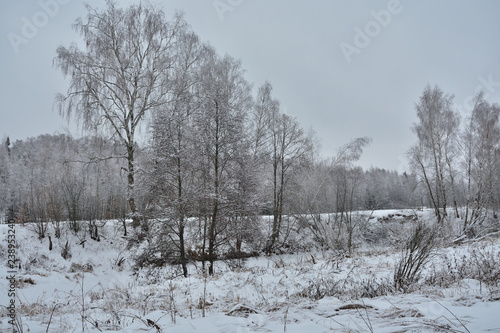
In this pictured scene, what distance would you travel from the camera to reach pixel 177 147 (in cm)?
1003

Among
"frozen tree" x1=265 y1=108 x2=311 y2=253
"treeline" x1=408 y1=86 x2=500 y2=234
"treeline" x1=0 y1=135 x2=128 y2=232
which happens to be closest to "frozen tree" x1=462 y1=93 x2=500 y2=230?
"treeline" x1=408 y1=86 x2=500 y2=234

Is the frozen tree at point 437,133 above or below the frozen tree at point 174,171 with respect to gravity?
above

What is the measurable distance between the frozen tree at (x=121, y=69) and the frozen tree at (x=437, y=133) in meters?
17.9

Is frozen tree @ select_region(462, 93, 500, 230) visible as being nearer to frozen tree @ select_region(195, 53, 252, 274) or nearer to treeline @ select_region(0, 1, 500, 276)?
treeline @ select_region(0, 1, 500, 276)

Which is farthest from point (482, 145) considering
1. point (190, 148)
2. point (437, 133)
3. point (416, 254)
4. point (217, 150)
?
point (190, 148)

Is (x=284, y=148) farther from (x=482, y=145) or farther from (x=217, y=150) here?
(x=482, y=145)

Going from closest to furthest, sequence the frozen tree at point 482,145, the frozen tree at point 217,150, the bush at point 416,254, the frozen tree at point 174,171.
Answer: the bush at point 416,254
the frozen tree at point 174,171
the frozen tree at point 217,150
the frozen tree at point 482,145

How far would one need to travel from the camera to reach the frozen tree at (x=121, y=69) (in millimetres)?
12859

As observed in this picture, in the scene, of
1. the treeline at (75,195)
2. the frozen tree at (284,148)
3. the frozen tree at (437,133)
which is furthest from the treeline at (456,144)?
the treeline at (75,195)

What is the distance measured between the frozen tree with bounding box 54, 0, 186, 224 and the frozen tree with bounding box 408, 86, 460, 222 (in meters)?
17.9

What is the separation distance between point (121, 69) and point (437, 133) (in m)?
21.2

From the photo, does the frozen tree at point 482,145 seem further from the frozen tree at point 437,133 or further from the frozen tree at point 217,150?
the frozen tree at point 217,150

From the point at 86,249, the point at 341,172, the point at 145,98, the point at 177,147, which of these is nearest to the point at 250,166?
the point at 177,147

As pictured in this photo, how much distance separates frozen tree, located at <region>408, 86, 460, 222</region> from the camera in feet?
57.8
